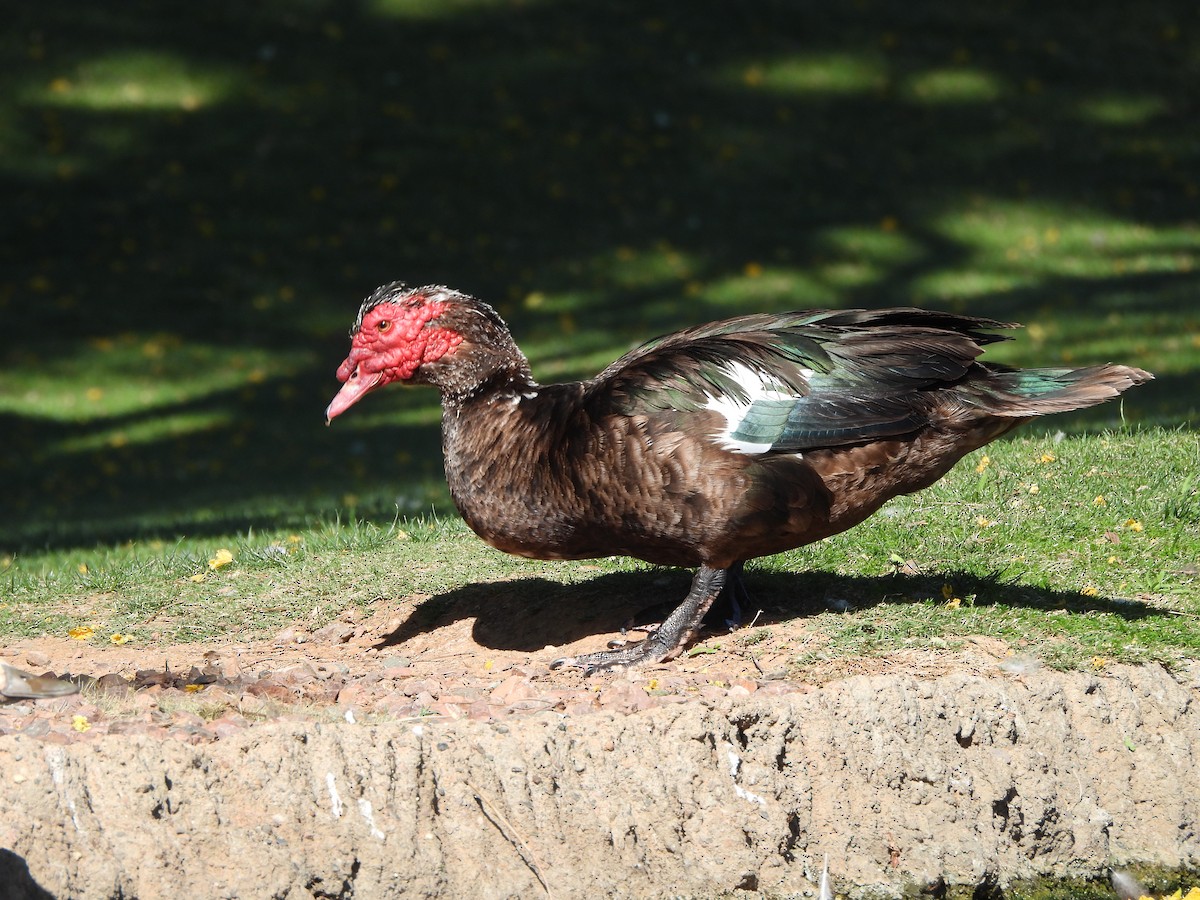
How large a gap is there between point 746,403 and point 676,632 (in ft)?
2.97

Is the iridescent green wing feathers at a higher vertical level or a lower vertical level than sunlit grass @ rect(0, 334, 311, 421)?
higher

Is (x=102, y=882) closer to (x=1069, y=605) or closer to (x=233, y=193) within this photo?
(x=1069, y=605)

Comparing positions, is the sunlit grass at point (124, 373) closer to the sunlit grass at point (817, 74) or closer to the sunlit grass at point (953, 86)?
the sunlit grass at point (817, 74)

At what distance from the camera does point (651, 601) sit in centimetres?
613

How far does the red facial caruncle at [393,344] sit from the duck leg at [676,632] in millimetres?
1299

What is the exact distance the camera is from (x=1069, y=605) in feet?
18.4

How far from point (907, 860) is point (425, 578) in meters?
2.73

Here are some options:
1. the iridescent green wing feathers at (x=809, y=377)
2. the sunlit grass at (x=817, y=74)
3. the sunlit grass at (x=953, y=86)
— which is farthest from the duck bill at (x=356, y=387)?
the sunlit grass at (x=953, y=86)

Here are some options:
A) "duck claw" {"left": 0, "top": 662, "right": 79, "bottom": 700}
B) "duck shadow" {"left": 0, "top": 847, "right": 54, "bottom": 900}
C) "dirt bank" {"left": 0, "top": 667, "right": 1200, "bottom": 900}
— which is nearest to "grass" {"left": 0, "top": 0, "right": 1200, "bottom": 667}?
"duck claw" {"left": 0, "top": 662, "right": 79, "bottom": 700}

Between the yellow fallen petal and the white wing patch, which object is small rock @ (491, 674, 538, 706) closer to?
the white wing patch

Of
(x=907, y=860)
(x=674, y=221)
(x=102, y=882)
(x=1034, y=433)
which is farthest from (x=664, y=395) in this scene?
(x=674, y=221)

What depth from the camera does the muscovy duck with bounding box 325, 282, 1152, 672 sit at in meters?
5.05

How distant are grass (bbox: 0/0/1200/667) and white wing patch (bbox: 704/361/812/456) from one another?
4154 mm

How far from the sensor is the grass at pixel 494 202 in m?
12.2
